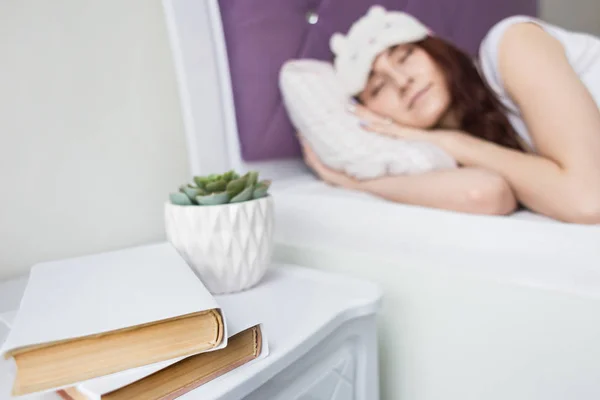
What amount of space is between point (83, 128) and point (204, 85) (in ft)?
0.79

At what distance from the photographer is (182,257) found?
625mm

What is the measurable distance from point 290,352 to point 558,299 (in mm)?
338

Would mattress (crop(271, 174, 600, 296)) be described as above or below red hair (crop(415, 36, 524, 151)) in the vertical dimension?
below

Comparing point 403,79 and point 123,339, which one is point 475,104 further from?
point 123,339

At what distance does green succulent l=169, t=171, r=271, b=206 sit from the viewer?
62cm

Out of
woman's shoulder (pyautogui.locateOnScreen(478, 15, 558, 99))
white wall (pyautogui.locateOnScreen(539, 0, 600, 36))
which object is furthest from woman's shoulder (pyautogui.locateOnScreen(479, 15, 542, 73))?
white wall (pyautogui.locateOnScreen(539, 0, 600, 36))

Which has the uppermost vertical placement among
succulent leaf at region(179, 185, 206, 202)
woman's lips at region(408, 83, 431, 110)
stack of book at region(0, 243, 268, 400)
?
woman's lips at region(408, 83, 431, 110)

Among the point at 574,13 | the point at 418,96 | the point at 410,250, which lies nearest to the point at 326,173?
the point at 418,96

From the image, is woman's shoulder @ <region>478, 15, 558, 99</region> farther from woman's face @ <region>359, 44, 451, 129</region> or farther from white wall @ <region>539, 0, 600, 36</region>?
white wall @ <region>539, 0, 600, 36</region>

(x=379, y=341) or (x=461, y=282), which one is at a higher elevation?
(x=461, y=282)

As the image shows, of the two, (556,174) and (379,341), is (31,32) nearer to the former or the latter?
(379,341)

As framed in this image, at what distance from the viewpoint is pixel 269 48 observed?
1021mm

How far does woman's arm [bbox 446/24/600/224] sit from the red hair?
72mm

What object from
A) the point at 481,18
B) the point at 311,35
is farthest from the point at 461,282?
the point at 481,18
